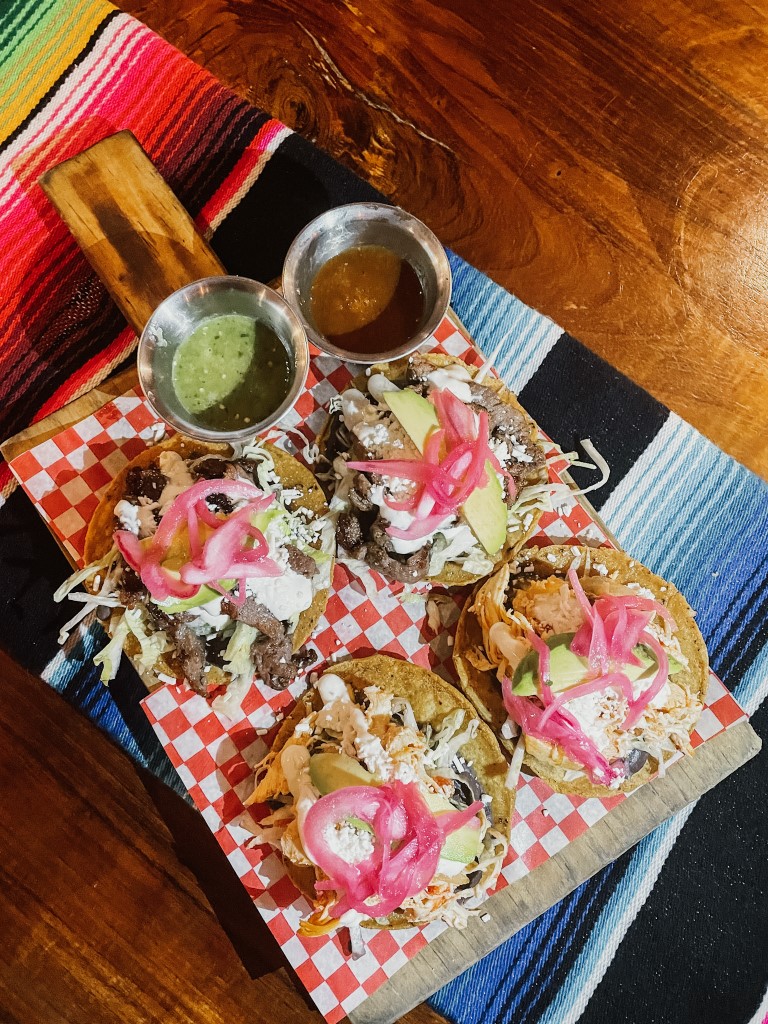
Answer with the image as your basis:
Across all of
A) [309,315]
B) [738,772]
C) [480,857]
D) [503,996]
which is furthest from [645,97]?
[503,996]

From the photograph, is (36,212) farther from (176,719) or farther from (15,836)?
(15,836)

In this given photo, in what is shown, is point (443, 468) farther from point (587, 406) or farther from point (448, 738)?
point (448, 738)

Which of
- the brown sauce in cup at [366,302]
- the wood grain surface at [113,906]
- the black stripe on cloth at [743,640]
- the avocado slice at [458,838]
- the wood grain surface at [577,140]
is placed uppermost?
the wood grain surface at [577,140]

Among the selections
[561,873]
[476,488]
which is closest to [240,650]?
[476,488]

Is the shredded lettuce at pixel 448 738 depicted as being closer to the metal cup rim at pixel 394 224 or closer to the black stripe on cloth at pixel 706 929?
the black stripe on cloth at pixel 706 929

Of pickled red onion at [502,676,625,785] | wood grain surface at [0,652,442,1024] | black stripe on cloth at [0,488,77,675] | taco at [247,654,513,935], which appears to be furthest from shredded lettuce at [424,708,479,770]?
black stripe on cloth at [0,488,77,675]

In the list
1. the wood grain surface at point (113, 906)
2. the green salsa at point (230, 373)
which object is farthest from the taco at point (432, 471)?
the wood grain surface at point (113, 906)
